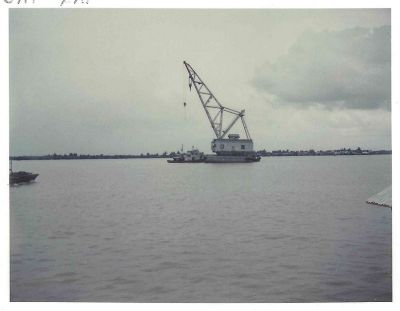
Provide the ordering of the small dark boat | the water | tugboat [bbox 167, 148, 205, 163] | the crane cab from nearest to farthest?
the water < the small dark boat < the crane cab < tugboat [bbox 167, 148, 205, 163]

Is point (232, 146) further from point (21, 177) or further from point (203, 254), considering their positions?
point (203, 254)

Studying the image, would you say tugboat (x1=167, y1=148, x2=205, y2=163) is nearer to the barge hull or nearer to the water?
the barge hull

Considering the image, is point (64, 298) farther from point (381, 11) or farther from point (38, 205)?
point (38, 205)

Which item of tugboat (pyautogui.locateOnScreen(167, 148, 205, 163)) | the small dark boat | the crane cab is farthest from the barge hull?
the small dark boat

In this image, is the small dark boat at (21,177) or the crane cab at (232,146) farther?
the crane cab at (232,146)

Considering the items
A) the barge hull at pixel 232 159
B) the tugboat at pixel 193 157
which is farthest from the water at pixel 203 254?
the tugboat at pixel 193 157

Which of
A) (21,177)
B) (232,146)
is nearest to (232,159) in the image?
(232,146)

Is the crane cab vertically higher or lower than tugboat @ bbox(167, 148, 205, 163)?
higher

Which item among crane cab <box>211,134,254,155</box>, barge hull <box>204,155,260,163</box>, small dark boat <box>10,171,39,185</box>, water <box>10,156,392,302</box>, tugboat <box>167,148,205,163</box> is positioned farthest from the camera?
tugboat <box>167,148,205,163</box>

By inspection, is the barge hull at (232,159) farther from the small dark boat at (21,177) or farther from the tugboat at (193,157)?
the small dark boat at (21,177)

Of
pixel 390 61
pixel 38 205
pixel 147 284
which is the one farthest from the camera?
pixel 38 205
